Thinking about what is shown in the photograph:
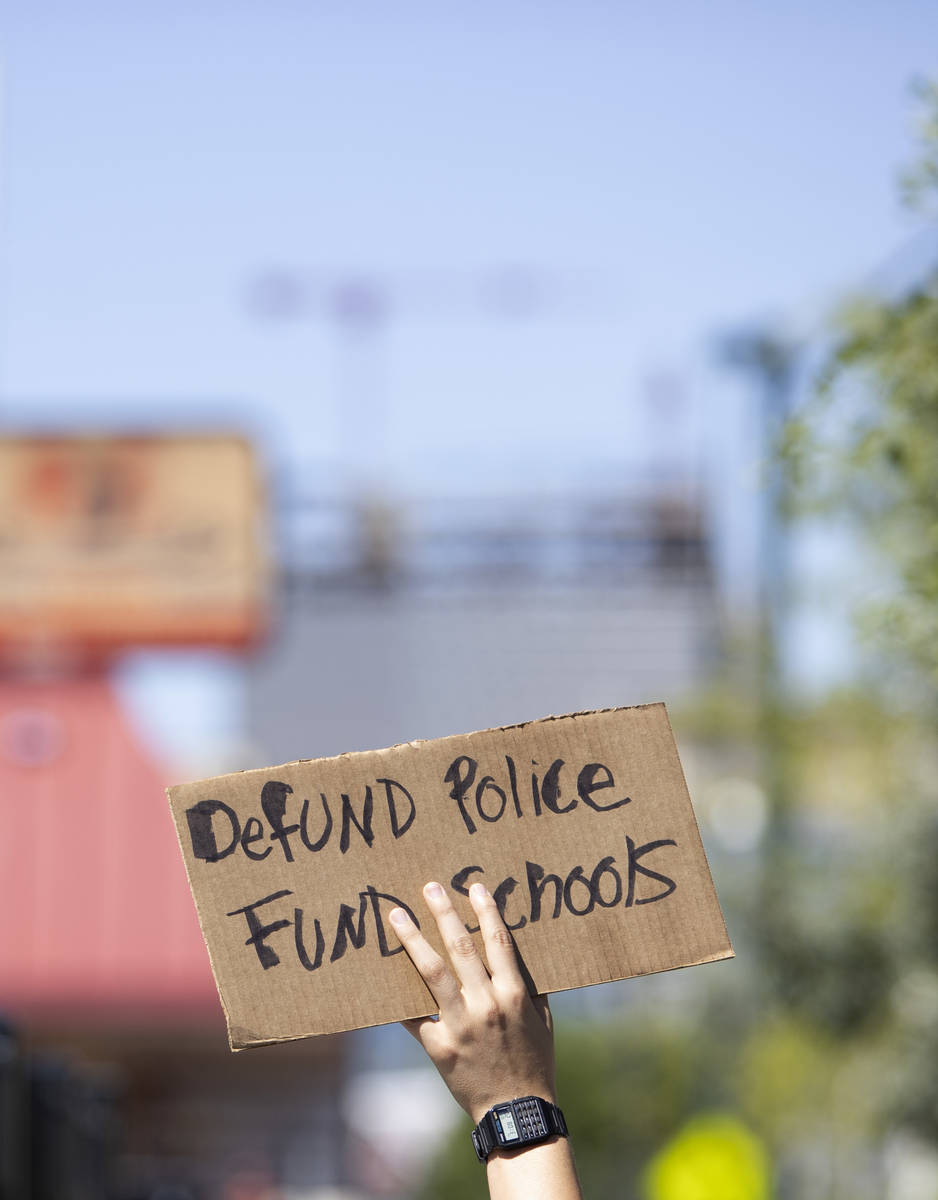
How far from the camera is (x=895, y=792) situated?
8.55 m

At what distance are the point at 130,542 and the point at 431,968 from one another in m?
15.2

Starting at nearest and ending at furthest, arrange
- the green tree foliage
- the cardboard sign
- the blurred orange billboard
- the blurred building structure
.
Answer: the cardboard sign, the green tree foliage, the blurred orange billboard, the blurred building structure

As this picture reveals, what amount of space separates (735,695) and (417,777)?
25.6m

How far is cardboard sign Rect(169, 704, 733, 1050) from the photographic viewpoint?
7.19ft

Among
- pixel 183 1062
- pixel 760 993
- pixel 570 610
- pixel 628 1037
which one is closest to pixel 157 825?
pixel 183 1062

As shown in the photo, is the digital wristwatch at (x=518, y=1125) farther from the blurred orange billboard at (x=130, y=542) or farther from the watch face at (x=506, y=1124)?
the blurred orange billboard at (x=130, y=542)

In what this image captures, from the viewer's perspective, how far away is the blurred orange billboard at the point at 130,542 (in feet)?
53.8

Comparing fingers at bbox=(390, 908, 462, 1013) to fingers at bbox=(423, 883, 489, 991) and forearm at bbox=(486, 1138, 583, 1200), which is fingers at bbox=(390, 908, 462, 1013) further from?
forearm at bbox=(486, 1138, 583, 1200)

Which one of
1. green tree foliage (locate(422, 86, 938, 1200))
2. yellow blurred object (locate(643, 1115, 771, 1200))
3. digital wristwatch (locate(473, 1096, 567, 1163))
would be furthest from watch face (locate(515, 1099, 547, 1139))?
yellow blurred object (locate(643, 1115, 771, 1200))

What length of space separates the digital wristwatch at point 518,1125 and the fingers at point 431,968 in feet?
0.48

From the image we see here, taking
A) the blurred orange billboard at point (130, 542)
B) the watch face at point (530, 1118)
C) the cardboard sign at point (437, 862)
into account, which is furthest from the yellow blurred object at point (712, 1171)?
the watch face at point (530, 1118)

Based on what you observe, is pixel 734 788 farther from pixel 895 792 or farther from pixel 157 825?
pixel 895 792

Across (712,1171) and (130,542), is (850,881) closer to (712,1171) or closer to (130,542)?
(712,1171)

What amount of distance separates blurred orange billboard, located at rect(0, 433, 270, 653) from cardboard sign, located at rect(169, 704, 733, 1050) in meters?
14.2
